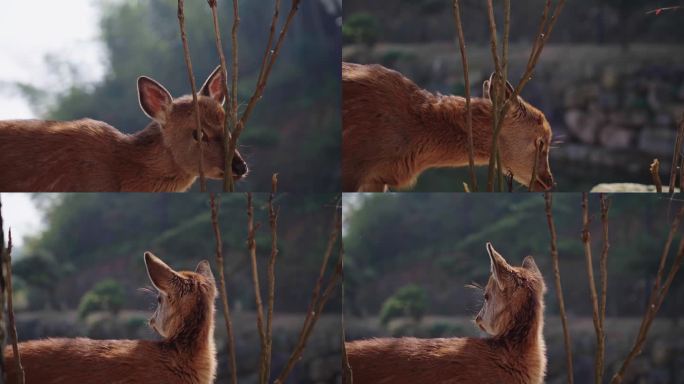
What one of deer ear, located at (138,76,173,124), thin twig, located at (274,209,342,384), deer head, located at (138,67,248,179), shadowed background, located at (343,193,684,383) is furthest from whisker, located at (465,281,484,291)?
deer ear, located at (138,76,173,124)

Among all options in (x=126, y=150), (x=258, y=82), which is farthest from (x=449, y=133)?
(x=126, y=150)

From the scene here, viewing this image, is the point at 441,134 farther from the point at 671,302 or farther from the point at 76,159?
the point at 76,159

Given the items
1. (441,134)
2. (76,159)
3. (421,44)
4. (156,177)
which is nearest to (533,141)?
(441,134)

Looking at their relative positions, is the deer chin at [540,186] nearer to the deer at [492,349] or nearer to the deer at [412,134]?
the deer at [412,134]

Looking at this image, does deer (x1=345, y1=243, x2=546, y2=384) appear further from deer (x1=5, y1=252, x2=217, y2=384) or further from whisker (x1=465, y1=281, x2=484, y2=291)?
deer (x1=5, y1=252, x2=217, y2=384)

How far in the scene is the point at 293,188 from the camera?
2.93 meters

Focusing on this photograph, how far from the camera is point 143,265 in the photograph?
A: 263 centimetres

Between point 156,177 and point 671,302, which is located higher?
point 156,177

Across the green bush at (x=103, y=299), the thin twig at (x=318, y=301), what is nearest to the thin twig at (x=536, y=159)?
the thin twig at (x=318, y=301)

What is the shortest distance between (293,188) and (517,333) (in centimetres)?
91

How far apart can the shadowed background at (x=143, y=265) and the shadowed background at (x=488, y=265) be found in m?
0.21

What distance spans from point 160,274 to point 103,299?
0.22m

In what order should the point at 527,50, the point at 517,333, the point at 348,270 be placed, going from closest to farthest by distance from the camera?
the point at 517,333, the point at 348,270, the point at 527,50

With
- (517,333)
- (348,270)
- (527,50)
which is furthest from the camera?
(527,50)
